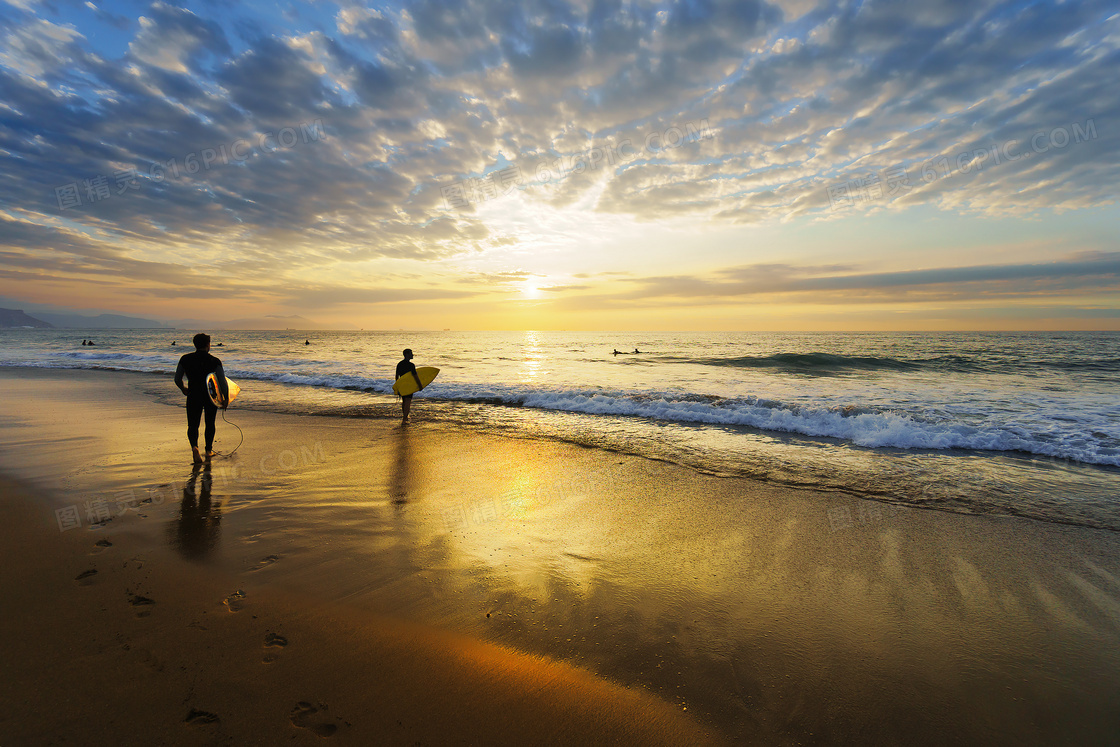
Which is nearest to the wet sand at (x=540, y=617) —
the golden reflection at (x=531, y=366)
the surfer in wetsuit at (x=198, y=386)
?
the surfer in wetsuit at (x=198, y=386)

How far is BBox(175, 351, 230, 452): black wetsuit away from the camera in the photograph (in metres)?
7.37

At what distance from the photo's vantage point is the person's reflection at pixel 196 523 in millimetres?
4336

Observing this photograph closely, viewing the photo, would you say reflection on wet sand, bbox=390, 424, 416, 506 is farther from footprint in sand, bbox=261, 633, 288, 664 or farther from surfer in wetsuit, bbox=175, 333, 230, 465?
surfer in wetsuit, bbox=175, 333, 230, 465

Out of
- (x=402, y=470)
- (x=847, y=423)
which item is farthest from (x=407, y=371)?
(x=847, y=423)

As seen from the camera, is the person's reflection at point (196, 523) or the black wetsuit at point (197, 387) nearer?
the person's reflection at point (196, 523)

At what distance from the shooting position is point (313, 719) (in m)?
2.36

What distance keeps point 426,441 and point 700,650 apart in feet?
24.5

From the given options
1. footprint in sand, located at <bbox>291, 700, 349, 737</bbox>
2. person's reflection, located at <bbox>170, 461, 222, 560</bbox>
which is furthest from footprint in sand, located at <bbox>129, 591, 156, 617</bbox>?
footprint in sand, located at <bbox>291, 700, 349, 737</bbox>

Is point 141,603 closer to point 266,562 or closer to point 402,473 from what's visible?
point 266,562

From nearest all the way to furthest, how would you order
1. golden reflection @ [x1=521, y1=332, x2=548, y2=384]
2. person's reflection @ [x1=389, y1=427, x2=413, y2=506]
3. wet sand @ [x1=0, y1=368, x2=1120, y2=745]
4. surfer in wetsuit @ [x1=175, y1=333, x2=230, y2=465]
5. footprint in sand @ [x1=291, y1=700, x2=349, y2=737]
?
1. footprint in sand @ [x1=291, y1=700, x2=349, y2=737]
2. wet sand @ [x1=0, y1=368, x2=1120, y2=745]
3. person's reflection @ [x1=389, y1=427, x2=413, y2=506]
4. surfer in wetsuit @ [x1=175, y1=333, x2=230, y2=465]
5. golden reflection @ [x1=521, y1=332, x2=548, y2=384]

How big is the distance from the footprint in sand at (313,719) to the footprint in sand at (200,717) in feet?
1.28

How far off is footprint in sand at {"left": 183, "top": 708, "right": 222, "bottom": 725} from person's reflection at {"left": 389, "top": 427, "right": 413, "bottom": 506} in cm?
332

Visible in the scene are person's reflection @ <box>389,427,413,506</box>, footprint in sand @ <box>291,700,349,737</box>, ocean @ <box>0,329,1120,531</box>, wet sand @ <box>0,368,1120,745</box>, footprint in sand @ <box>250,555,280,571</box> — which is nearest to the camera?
footprint in sand @ <box>291,700,349,737</box>

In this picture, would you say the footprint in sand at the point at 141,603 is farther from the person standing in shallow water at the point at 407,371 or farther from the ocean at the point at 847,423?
the person standing in shallow water at the point at 407,371
